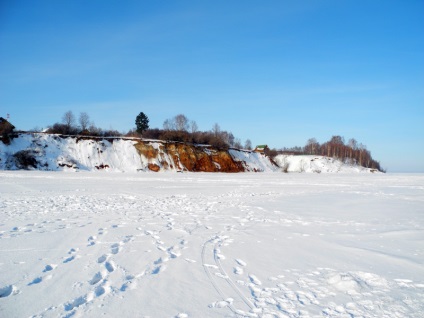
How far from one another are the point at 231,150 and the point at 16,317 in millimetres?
66472

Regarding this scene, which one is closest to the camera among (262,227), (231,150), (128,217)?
(262,227)

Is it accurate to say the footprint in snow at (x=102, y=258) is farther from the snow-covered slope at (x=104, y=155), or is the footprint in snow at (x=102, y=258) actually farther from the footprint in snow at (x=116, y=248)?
the snow-covered slope at (x=104, y=155)

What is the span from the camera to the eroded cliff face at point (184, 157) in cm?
5303

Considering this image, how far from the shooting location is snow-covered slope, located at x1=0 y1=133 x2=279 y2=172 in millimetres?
45281

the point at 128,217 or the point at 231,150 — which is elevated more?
the point at 231,150

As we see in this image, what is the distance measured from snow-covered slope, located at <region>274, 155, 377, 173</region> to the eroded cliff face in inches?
1319

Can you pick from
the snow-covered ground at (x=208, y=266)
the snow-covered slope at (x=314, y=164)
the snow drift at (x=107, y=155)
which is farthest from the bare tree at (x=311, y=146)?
the snow-covered ground at (x=208, y=266)

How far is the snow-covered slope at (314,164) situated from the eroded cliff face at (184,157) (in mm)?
33508

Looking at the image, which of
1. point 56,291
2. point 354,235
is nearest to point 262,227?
point 354,235

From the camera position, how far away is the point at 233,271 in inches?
202

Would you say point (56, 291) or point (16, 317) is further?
point (56, 291)

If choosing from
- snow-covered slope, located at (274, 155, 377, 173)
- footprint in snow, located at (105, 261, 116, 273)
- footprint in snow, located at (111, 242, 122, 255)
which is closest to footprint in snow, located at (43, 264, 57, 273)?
footprint in snow, located at (105, 261, 116, 273)

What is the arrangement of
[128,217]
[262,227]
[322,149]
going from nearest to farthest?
[262,227] → [128,217] → [322,149]

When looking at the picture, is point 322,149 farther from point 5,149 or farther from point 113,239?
point 113,239
